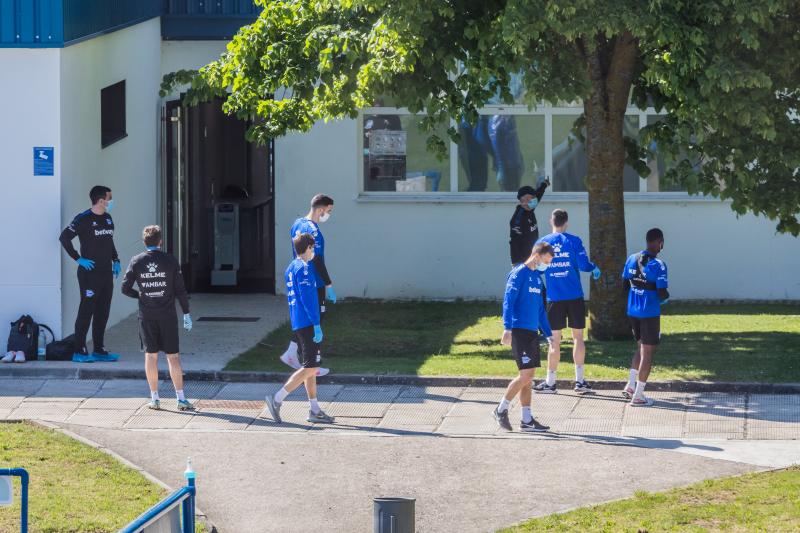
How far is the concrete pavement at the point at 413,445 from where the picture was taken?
954cm

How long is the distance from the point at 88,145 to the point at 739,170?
725 cm

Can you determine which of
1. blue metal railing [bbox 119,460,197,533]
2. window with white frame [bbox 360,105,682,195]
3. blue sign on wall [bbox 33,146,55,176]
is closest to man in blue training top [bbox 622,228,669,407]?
blue sign on wall [bbox 33,146,55,176]

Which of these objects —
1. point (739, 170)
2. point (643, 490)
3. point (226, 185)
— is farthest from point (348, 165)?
point (643, 490)

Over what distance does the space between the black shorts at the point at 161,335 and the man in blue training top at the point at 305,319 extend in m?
1.07

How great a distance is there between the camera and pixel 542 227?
Result: 19703 mm

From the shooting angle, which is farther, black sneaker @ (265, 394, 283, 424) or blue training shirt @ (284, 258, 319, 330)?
black sneaker @ (265, 394, 283, 424)

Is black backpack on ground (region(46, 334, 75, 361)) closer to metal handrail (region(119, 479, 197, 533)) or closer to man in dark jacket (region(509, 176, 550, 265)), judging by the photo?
man in dark jacket (region(509, 176, 550, 265))

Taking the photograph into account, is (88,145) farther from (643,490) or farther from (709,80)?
(643,490)

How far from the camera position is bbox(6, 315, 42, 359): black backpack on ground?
47.6 feet

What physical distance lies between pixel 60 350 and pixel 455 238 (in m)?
6.99

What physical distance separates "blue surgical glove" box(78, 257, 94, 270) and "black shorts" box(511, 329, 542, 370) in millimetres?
5287

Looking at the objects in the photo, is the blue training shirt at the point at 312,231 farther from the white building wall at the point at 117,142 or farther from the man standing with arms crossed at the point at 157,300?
the white building wall at the point at 117,142

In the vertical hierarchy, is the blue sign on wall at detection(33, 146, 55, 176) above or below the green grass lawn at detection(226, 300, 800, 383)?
above

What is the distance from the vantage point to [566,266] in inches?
521
